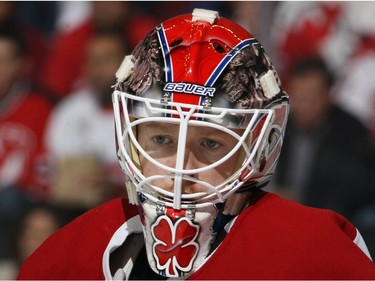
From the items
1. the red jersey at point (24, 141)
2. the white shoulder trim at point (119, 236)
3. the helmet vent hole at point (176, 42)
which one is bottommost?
the red jersey at point (24, 141)

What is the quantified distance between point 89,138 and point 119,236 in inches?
91.6

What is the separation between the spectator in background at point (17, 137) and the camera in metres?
4.72

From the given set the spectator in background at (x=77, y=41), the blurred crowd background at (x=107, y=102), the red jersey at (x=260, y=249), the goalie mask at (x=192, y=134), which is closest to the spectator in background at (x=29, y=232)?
the blurred crowd background at (x=107, y=102)

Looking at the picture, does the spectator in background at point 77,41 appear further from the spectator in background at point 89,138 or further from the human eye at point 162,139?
the human eye at point 162,139

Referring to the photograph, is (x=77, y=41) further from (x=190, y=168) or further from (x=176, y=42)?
(x=190, y=168)

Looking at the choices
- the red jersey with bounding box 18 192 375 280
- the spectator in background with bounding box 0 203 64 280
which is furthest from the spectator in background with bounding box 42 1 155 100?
the red jersey with bounding box 18 192 375 280

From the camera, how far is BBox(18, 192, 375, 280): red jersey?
2.14 meters

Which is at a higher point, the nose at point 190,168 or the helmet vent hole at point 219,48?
the helmet vent hole at point 219,48

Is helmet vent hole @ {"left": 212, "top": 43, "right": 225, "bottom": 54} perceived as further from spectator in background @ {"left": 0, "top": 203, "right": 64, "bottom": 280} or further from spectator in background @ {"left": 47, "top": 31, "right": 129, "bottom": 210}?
spectator in background @ {"left": 0, "top": 203, "right": 64, "bottom": 280}

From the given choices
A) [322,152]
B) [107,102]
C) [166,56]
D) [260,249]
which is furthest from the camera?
[107,102]

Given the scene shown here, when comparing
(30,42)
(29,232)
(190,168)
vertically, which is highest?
(190,168)

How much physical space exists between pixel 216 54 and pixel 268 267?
51 centimetres

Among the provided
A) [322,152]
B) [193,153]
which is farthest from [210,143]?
[322,152]

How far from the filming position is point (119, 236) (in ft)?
7.89
